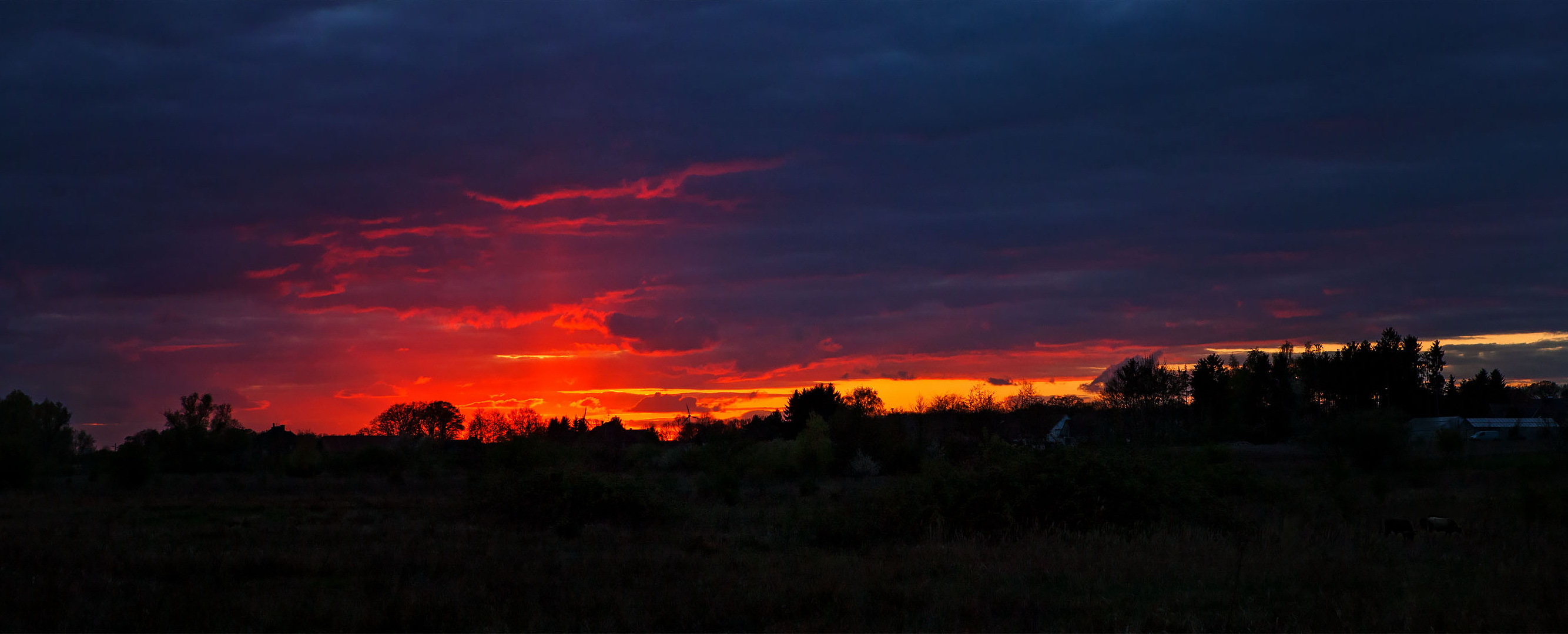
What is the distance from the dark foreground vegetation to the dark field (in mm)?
71

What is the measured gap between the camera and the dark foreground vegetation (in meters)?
11.2

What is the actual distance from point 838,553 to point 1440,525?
11.9 metres

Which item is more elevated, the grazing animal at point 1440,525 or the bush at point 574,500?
the bush at point 574,500

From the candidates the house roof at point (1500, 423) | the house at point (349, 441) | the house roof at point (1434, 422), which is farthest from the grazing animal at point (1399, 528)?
the house at point (349, 441)

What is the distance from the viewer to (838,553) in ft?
59.2

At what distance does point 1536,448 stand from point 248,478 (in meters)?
85.2

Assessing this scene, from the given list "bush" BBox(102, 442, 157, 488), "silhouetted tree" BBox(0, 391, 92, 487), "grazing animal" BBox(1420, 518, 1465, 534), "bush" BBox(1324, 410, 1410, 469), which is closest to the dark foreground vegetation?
"grazing animal" BBox(1420, 518, 1465, 534)

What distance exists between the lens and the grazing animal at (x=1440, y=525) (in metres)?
18.4

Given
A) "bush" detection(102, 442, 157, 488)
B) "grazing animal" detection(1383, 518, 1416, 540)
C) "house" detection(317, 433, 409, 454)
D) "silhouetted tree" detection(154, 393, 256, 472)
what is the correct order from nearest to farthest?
"grazing animal" detection(1383, 518, 1416, 540) → "bush" detection(102, 442, 157, 488) → "silhouetted tree" detection(154, 393, 256, 472) → "house" detection(317, 433, 409, 454)

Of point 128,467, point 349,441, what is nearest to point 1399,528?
point 128,467

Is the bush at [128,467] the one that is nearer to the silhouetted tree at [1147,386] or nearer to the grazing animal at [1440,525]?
the grazing animal at [1440,525]

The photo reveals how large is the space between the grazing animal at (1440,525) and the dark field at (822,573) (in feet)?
1.07

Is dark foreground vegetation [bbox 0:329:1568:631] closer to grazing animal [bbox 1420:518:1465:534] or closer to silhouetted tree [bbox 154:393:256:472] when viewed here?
grazing animal [bbox 1420:518:1465:534]

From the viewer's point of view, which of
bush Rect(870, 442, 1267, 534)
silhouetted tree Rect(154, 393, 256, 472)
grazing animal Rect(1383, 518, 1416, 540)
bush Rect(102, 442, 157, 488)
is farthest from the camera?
silhouetted tree Rect(154, 393, 256, 472)
